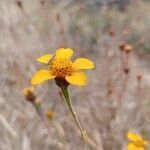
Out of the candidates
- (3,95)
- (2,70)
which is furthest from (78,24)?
(3,95)

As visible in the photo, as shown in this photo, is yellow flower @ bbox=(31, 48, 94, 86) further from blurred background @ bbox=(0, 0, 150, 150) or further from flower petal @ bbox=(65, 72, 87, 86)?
blurred background @ bbox=(0, 0, 150, 150)

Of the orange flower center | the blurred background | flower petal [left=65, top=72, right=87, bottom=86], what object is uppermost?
the blurred background

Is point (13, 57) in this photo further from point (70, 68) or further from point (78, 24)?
point (70, 68)

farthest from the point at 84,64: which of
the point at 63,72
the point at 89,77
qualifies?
the point at 89,77

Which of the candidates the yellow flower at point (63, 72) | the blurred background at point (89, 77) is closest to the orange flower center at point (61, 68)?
the yellow flower at point (63, 72)

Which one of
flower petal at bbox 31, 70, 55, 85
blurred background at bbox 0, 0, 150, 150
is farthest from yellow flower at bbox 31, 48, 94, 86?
blurred background at bbox 0, 0, 150, 150

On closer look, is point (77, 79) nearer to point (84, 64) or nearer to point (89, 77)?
point (84, 64)
